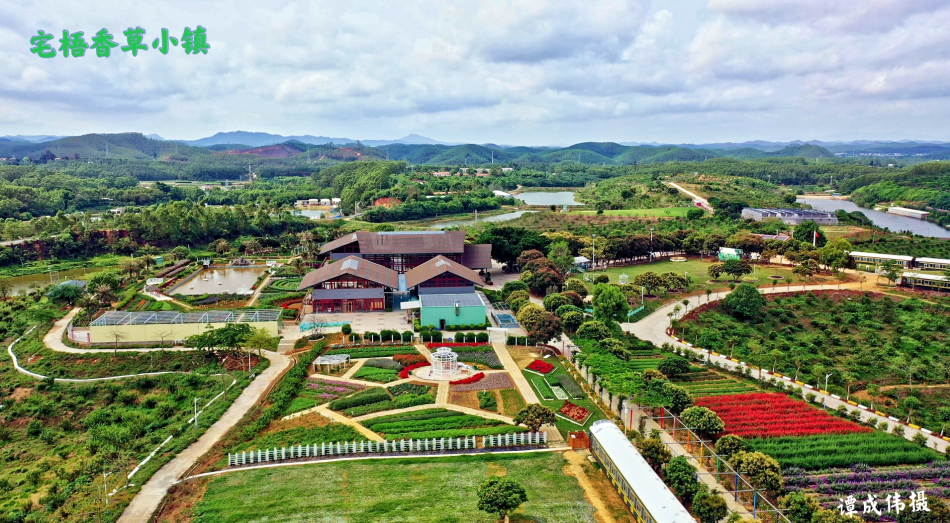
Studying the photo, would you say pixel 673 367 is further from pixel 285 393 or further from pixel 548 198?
pixel 548 198

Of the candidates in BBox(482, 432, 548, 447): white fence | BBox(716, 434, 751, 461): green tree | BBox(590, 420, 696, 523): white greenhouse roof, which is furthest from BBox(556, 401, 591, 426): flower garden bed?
BBox(716, 434, 751, 461): green tree

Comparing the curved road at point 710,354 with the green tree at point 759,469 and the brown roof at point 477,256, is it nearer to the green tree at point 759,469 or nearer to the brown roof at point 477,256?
the green tree at point 759,469

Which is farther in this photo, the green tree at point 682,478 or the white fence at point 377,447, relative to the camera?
the white fence at point 377,447

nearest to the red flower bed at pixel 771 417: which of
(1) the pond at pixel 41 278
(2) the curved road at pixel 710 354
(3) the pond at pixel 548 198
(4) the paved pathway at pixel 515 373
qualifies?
(2) the curved road at pixel 710 354

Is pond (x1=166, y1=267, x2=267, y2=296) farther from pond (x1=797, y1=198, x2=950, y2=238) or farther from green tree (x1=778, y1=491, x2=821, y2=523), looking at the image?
pond (x1=797, y1=198, x2=950, y2=238)

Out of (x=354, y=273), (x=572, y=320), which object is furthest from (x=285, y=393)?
(x=572, y=320)
